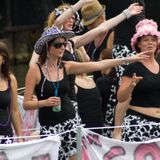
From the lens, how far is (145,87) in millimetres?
5574

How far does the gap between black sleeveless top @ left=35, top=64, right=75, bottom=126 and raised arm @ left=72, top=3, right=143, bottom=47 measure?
37.4 inches

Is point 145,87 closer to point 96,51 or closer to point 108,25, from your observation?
point 108,25

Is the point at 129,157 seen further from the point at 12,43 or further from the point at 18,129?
the point at 12,43

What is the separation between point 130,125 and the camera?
5.59 meters

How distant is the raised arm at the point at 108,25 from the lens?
250 inches

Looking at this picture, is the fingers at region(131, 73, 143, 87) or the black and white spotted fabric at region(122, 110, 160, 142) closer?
the fingers at region(131, 73, 143, 87)

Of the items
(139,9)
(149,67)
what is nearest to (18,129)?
(149,67)

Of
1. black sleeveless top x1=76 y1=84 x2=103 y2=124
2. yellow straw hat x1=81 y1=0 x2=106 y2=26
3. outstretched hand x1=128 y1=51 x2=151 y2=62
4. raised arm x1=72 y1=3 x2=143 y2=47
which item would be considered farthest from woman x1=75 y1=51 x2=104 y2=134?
outstretched hand x1=128 y1=51 x2=151 y2=62

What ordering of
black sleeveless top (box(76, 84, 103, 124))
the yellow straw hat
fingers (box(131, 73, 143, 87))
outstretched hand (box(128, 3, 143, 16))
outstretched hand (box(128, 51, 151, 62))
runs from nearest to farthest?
fingers (box(131, 73, 143, 87))
outstretched hand (box(128, 51, 151, 62))
outstretched hand (box(128, 3, 143, 16))
black sleeveless top (box(76, 84, 103, 124))
the yellow straw hat

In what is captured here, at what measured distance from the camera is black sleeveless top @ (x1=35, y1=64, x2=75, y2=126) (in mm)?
5599

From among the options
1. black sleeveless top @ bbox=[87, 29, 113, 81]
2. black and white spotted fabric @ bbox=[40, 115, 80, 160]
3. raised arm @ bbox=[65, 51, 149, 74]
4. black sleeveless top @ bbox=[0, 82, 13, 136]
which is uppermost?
black sleeveless top @ bbox=[87, 29, 113, 81]

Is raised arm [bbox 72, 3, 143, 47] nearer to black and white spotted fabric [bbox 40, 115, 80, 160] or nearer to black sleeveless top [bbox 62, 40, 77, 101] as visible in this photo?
black sleeveless top [bbox 62, 40, 77, 101]

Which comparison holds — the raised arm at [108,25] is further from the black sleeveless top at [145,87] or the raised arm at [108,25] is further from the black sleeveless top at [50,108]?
the black sleeveless top at [50,108]

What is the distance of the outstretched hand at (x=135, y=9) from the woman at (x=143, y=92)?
22.2 inches
